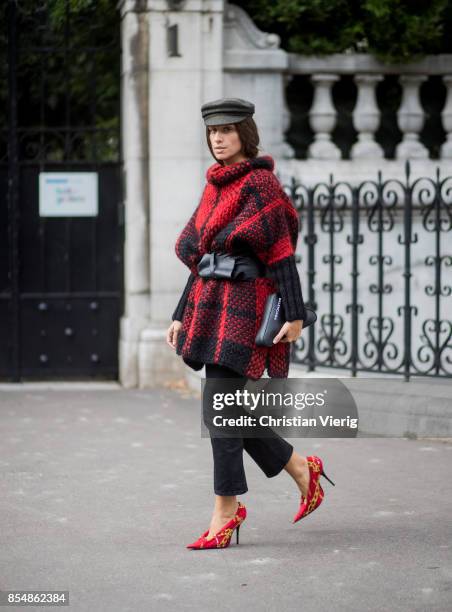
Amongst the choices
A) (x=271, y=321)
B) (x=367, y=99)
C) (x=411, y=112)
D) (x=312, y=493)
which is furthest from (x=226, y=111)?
(x=411, y=112)

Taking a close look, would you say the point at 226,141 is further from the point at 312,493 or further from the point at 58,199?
the point at 58,199

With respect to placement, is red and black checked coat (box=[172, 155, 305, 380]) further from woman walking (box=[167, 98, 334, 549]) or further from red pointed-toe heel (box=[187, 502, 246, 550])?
red pointed-toe heel (box=[187, 502, 246, 550])

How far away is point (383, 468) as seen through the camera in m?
7.04

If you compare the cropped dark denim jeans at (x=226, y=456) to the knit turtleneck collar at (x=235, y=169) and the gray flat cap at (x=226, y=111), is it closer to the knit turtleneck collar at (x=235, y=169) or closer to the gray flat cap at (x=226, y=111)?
the knit turtleneck collar at (x=235, y=169)

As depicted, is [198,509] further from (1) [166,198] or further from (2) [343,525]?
(1) [166,198]

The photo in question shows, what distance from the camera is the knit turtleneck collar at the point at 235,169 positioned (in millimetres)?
5238

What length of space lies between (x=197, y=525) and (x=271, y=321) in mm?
1112

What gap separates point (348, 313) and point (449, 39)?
9.92 ft

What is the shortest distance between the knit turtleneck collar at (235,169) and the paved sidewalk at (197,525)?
5.08ft

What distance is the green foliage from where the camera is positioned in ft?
32.9

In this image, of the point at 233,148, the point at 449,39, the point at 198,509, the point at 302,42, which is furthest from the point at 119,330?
the point at 233,148

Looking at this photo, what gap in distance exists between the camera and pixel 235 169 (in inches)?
206

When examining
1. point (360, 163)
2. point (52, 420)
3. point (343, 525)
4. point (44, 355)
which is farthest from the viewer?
point (44, 355)

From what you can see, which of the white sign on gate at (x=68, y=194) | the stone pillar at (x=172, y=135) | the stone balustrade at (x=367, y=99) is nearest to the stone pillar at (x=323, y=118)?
the stone balustrade at (x=367, y=99)
